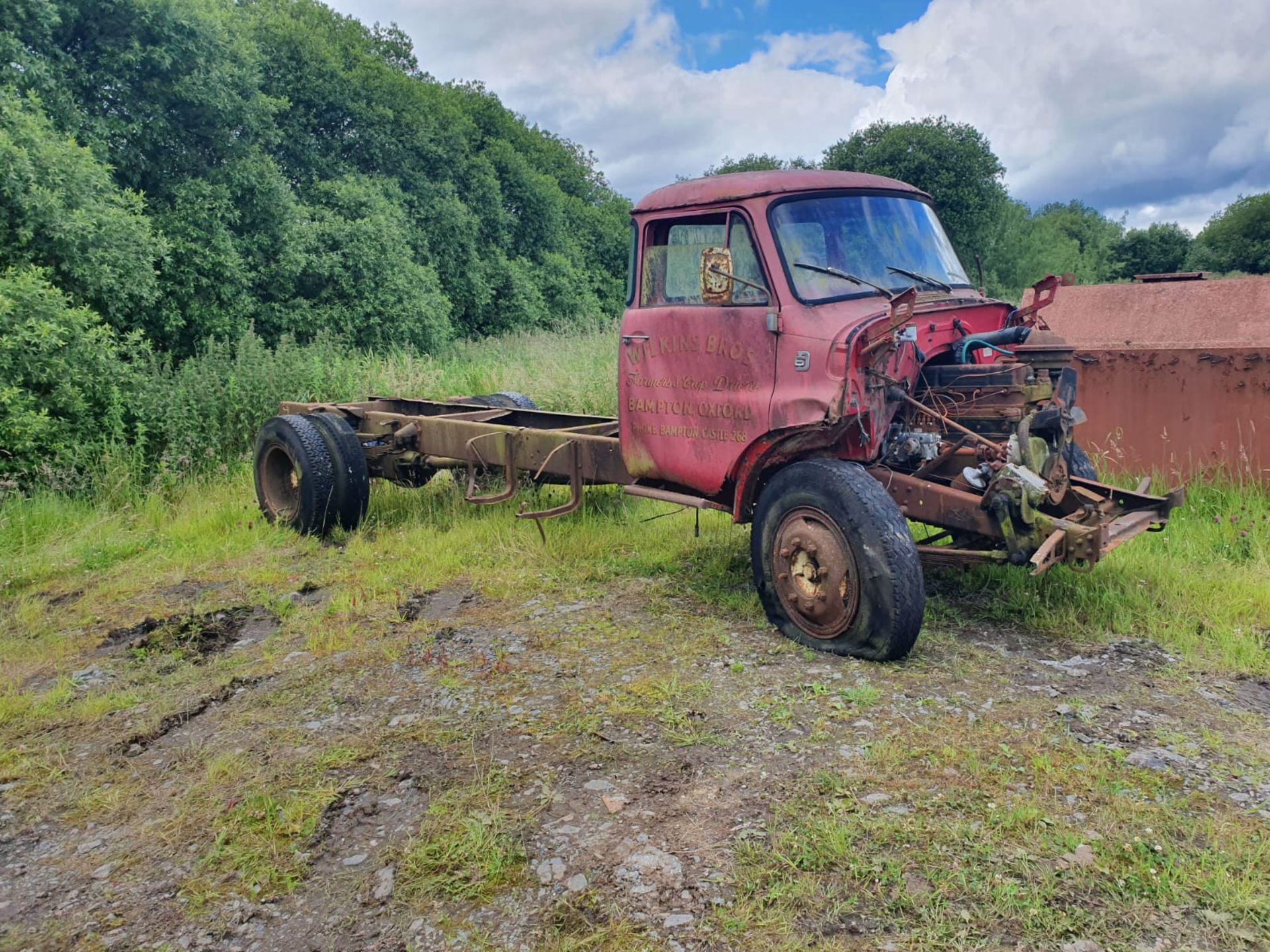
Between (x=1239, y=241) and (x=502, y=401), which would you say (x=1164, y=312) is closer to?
(x=502, y=401)

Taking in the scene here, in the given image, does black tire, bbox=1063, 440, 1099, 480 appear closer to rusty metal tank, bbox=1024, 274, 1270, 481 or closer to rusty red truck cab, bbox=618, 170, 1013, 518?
rusty red truck cab, bbox=618, 170, 1013, 518

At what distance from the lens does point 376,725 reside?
392 centimetres

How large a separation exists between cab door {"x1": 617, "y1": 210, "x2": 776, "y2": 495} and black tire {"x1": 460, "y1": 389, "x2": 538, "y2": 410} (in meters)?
2.84

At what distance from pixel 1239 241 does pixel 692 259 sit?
53.0 metres

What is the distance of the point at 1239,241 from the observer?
46.8 m

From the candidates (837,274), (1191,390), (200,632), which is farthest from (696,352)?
(1191,390)

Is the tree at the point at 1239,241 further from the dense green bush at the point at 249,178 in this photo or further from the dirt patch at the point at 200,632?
the dirt patch at the point at 200,632

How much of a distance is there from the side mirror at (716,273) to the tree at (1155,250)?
150 ft

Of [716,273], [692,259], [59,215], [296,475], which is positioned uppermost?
[59,215]

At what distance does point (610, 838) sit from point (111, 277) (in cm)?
1024

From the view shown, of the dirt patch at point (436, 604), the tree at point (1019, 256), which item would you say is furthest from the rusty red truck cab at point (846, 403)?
the tree at point (1019, 256)

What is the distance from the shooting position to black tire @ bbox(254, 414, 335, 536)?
685 centimetres

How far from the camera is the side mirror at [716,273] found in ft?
15.0

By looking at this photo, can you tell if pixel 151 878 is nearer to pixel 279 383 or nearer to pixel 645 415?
pixel 645 415
